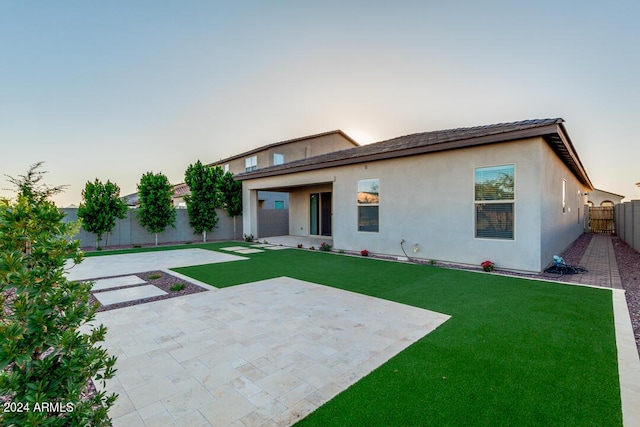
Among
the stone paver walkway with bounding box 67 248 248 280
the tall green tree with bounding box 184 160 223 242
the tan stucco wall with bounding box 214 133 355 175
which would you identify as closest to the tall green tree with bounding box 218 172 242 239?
the tall green tree with bounding box 184 160 223 242

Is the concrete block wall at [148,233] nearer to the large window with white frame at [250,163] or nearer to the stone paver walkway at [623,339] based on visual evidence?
the large window with white frame at [250,163]

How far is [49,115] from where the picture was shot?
10773mm

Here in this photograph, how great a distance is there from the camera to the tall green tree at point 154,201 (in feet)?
44.3

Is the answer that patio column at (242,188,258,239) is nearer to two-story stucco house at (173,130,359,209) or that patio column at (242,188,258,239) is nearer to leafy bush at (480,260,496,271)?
two-story stucco house at (173,130,359,209)

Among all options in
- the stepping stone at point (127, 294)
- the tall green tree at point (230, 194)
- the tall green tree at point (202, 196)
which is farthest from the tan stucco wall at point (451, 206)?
the tall green tree at point (202, 196)

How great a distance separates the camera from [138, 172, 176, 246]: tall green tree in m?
13.5

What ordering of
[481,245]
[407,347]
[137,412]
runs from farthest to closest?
1. [481,245]
2. [407,347]
3. [137,412]

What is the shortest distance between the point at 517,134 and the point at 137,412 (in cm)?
822

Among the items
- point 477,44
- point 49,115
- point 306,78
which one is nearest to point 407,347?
point 477,44

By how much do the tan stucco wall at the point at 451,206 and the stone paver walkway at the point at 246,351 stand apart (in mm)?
4021

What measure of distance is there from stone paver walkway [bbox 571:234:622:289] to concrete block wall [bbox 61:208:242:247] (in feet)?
49.7

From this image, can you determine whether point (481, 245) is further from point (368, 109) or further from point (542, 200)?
point (368, 109)

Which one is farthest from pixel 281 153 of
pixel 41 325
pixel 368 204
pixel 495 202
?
pixel 41 325

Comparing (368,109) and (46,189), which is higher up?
(368,109)
